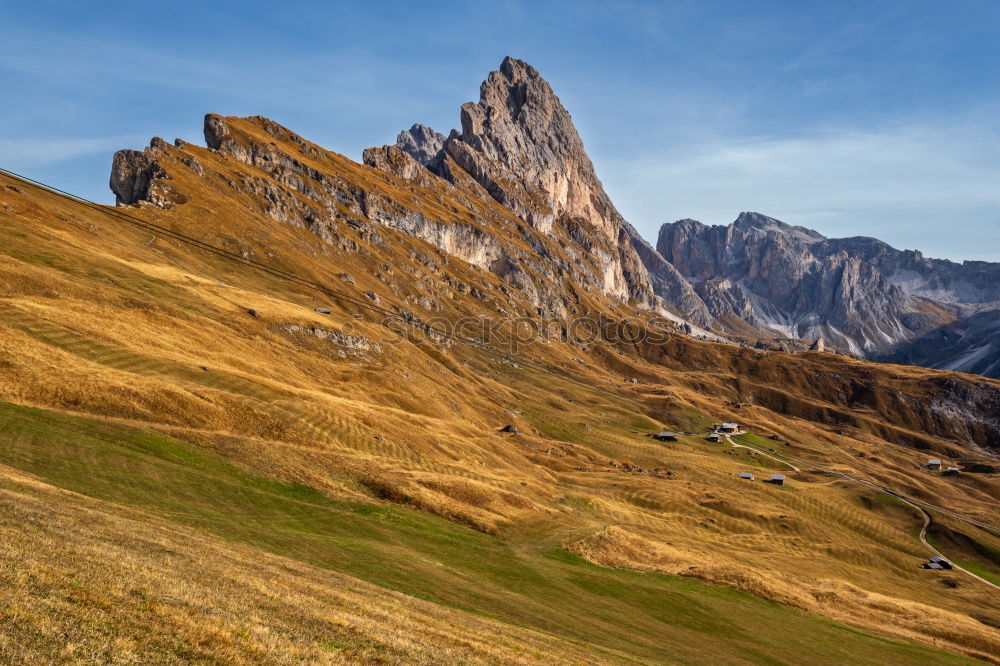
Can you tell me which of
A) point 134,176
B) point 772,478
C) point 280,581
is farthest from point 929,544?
point 134,176

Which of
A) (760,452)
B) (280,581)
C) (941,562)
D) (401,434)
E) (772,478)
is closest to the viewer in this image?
(280,581)

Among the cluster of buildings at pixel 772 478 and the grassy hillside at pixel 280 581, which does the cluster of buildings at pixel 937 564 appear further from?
the grassy hillside at pixel 280 581

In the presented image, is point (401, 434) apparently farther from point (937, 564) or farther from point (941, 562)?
point (941, 562)

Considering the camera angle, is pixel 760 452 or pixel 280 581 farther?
pixel 760 452

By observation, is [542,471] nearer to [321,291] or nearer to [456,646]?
[456,646]

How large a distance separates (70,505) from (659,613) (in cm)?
4113

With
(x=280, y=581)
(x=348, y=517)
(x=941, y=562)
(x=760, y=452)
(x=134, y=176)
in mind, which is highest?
(x=134, y=176)

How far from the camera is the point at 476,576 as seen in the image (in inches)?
1820

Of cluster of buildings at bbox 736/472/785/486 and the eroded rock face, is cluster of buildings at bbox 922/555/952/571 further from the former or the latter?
the eroded rock face

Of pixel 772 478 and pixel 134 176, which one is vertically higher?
pixel 134 176

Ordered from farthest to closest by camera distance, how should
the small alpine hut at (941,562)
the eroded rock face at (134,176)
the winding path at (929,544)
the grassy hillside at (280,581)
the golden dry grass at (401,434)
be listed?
the eroded rock face at (134,176) < the small alpine hut at (941,562) < the winding path at (929,544) < the golden dry grass at (401,434) < the grassy hillside at (280,581)

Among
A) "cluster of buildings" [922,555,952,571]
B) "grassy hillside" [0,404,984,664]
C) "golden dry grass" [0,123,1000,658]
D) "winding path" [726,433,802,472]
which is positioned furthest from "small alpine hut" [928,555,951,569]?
"winding path" [726,433,802,472]

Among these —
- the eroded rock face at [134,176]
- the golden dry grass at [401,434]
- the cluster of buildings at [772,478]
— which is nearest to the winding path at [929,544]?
the golden dry grass at [401,434]

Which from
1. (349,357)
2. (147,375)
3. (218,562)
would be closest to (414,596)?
(218,562)
